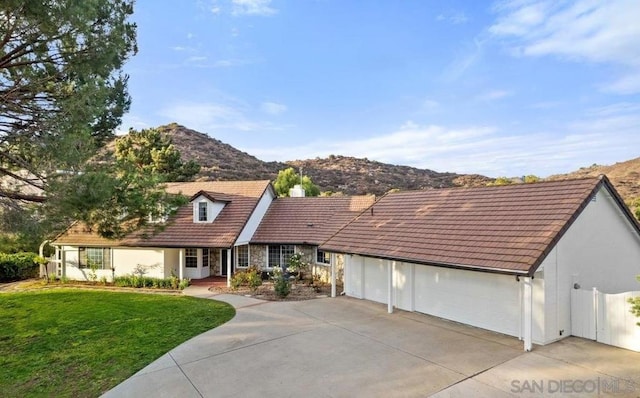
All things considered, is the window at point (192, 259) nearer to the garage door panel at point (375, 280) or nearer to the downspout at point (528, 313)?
the garage door panel at point (375, 280)

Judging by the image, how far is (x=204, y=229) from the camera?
21.1 m

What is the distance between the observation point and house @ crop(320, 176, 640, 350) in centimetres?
963

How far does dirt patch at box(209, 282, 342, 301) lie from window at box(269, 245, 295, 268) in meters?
2.32

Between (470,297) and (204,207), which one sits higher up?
(204,207)

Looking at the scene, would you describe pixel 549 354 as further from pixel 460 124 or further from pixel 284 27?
pixel 460 124

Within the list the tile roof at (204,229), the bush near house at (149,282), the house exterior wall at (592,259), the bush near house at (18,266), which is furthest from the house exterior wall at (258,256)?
the house exterior wall at (592,259)

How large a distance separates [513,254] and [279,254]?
49.4 feet

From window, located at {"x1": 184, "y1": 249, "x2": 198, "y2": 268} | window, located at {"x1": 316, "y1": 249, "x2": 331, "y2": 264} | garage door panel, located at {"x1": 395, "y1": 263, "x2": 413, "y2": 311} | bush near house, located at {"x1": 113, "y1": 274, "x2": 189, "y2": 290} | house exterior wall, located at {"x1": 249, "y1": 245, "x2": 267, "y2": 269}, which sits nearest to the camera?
garage door panel, located at {"x1": 395, "y1": 263, "x2": 413, "y2": 311}

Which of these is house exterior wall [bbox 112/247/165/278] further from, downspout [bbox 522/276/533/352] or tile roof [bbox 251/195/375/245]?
downspout [bbox 522/276/533/352]

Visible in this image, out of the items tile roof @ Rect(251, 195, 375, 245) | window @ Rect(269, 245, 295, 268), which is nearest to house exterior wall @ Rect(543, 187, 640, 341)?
tile roof @ Rect(251, 195, 375, 245)

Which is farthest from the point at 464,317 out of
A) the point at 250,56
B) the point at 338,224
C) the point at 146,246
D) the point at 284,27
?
the point at 250,56

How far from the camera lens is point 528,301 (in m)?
9.23

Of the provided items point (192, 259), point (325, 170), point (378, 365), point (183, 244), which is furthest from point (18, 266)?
point (325, 170)

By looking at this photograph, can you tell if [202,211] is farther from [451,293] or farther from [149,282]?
[451,293]
